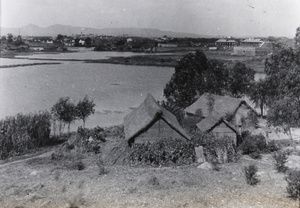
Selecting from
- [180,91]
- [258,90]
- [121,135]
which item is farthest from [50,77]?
[258,90]

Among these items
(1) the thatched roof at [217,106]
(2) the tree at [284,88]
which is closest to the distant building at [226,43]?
(2) the tree at [284,88]

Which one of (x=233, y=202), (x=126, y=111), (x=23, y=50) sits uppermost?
(x=23, y=50)

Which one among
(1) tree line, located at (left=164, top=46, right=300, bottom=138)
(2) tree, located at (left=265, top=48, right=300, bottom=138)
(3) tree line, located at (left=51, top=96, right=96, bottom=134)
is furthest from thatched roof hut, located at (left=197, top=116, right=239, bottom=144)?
(3) tree line, located at (left=51, top=96, right=96, bottom=134)

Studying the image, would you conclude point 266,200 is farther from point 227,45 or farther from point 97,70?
point 227,45

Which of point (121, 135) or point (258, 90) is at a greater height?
point (258, 90)

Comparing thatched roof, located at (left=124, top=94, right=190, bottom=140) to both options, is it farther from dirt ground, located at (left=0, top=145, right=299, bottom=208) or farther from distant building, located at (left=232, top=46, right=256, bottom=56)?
distant building, located at (left=232, top=46, right=256, bottom=56)

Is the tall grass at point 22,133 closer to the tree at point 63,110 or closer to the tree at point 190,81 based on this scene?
the tree at point 63,110
